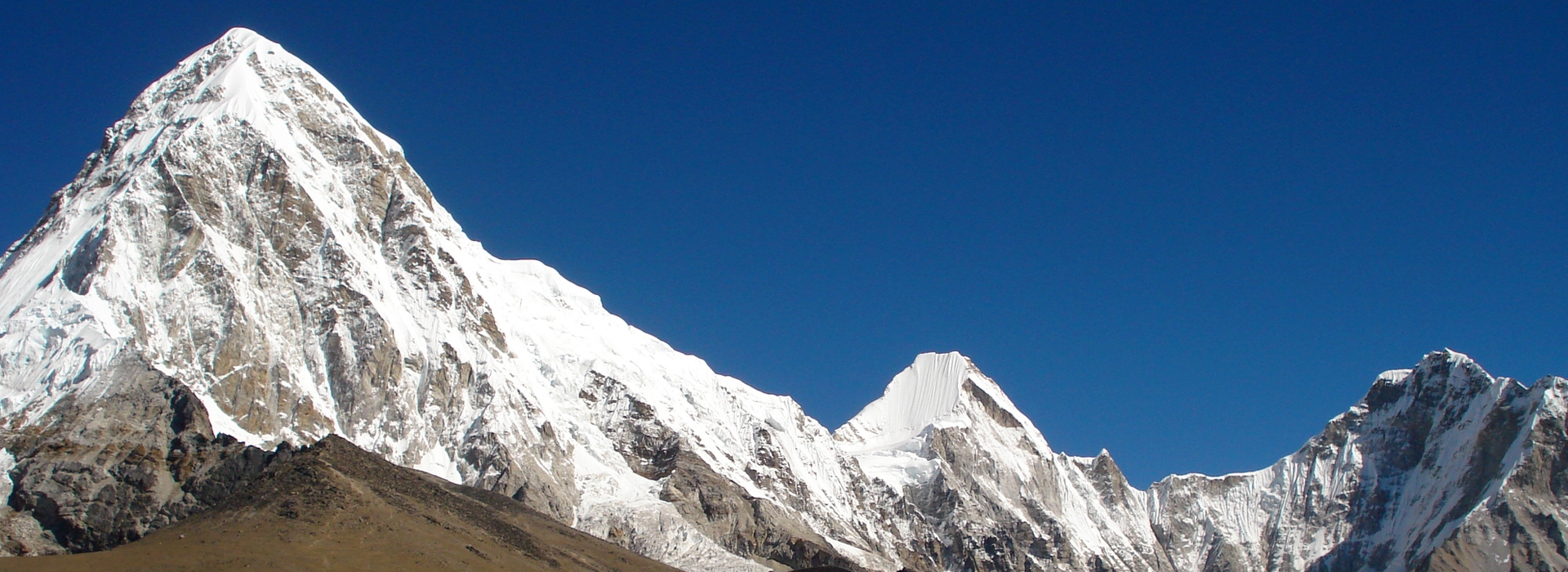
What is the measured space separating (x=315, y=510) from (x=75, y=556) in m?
27.8

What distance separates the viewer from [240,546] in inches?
7160

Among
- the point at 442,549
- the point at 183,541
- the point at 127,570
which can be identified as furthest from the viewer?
the point at 442,549

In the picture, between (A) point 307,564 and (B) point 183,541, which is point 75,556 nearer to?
(B) point 183,541

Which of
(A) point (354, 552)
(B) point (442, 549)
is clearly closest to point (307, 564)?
(A) point (354, 552)

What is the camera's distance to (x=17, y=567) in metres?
173

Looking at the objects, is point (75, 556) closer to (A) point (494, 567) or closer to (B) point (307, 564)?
(B) point (307, 564)

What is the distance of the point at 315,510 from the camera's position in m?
198

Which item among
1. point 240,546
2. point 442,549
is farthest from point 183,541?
point 442,549

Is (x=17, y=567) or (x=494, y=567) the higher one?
(x=494, y=567)

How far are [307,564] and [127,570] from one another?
18.6m

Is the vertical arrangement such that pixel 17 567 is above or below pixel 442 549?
below

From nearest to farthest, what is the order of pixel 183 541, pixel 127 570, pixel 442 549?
pixel 127 570, pixel 183 541, pixel 442 549

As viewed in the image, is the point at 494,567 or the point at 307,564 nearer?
the point at 307,564

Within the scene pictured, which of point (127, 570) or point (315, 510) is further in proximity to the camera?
point (315, 510)
